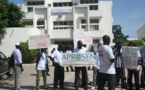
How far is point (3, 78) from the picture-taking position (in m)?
10.2

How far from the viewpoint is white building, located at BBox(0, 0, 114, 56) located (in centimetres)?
2922

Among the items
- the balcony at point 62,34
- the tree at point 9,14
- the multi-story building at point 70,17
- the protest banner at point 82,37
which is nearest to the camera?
the protest banner at point 82,37

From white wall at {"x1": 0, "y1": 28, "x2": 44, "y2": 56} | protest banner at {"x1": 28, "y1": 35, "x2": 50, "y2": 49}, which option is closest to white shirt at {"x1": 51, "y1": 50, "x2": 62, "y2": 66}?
protest banner at {"x1": 28, "y1": 35, "x2": 50, "y2": 49}

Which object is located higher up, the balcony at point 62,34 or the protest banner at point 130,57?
the balcony at point 62,34

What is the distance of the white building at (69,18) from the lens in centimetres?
2922

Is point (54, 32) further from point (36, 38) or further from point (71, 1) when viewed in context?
point (36, 38)

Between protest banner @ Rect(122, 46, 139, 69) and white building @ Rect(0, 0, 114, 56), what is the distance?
72.4ft

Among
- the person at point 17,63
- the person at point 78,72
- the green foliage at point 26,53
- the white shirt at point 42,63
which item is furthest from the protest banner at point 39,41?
the green foliage at point 26,53

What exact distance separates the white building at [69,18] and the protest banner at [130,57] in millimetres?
22062

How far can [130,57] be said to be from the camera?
6.55 m

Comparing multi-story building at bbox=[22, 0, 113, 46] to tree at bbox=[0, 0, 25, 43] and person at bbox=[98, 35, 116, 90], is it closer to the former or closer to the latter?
tree at bbox=[0, 0, 25, 43]

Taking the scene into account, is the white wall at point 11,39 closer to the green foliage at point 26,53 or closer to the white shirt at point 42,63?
the green foliage at point 26,53

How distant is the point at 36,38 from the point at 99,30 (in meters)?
24.9

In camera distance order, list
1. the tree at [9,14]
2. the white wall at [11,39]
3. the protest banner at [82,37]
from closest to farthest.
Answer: the protest banner at [82,37]
the white wall at [11,39]
the tree at [9,14]
